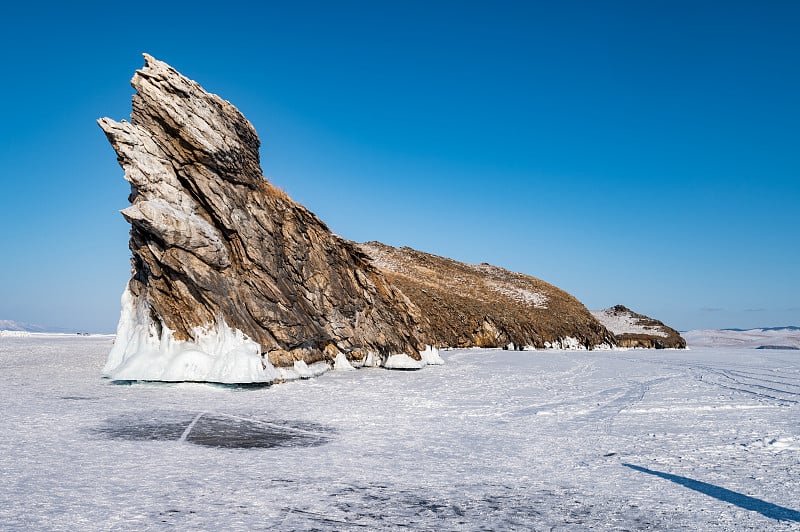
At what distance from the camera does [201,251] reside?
2319 centimetres

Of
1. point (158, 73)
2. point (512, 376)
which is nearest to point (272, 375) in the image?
point (512, 376)

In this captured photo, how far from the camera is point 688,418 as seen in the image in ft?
52.4

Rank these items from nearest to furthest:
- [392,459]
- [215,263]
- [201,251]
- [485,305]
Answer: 1. [392,459]
2. [201,251]
3. [215,263]
4. [485,305]

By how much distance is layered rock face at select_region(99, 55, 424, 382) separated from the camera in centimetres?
2256

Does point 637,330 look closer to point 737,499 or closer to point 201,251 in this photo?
point 201,251

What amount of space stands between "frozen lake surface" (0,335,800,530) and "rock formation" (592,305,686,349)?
2463 inches

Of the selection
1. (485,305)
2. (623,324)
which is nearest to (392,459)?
(485,305)

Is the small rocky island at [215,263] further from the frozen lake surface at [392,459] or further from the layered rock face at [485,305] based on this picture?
the layered rock face at [485,305]

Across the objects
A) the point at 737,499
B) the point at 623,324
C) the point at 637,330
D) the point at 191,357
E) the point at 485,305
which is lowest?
the point at 737,499

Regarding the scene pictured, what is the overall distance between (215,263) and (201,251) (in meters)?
0.78

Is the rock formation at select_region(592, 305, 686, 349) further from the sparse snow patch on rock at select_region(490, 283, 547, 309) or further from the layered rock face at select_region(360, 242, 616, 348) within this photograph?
the sparse snow patch on rock at select_region(490, 283, 547, 309)

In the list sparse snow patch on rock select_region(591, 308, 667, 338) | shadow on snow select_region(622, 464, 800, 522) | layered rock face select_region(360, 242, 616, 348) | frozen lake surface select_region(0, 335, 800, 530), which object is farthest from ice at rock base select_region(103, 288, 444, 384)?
sparse snow patch on rock select_region(591, 308, 667, 338)

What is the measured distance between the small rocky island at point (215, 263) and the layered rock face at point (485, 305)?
1075 cm

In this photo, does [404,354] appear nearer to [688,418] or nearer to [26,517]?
[688,418]
